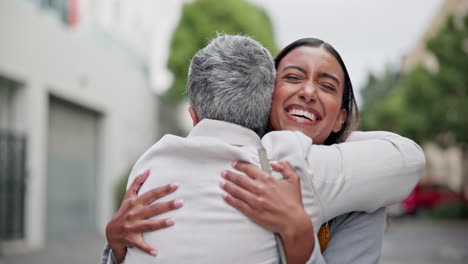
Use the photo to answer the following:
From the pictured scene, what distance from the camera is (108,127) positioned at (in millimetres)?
18344

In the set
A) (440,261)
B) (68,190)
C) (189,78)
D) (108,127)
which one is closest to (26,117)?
(68,190)

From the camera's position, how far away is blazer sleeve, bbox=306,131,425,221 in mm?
1917

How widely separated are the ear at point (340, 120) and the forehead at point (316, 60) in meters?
0.20

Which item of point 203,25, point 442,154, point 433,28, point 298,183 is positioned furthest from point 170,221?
point 442,154

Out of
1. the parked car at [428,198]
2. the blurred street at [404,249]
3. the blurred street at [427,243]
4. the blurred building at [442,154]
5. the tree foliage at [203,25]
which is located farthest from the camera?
the blurred building at [442,154]

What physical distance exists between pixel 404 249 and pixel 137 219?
12529mm

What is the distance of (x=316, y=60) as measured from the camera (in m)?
2.29

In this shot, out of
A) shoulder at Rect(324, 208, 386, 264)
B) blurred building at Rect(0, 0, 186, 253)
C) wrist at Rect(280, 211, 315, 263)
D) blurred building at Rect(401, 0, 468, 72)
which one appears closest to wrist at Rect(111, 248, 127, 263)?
wrist at Rect(280, 211, 315, 263)

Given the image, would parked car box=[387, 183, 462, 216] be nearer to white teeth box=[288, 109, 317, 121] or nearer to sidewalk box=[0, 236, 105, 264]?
sidewalk box=[0, 236, 105, 264]

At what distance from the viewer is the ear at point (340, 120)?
2.49 metres

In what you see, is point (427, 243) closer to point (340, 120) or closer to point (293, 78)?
point (340, 120)

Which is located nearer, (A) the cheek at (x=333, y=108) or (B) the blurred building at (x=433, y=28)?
(A) the cheek at (x=333, y=108)

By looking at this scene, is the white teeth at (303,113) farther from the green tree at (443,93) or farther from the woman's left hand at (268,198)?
the green tree at (443,93)

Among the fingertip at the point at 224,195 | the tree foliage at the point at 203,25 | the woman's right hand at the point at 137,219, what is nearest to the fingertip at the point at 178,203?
the woman's right hand at the point at 137,219
